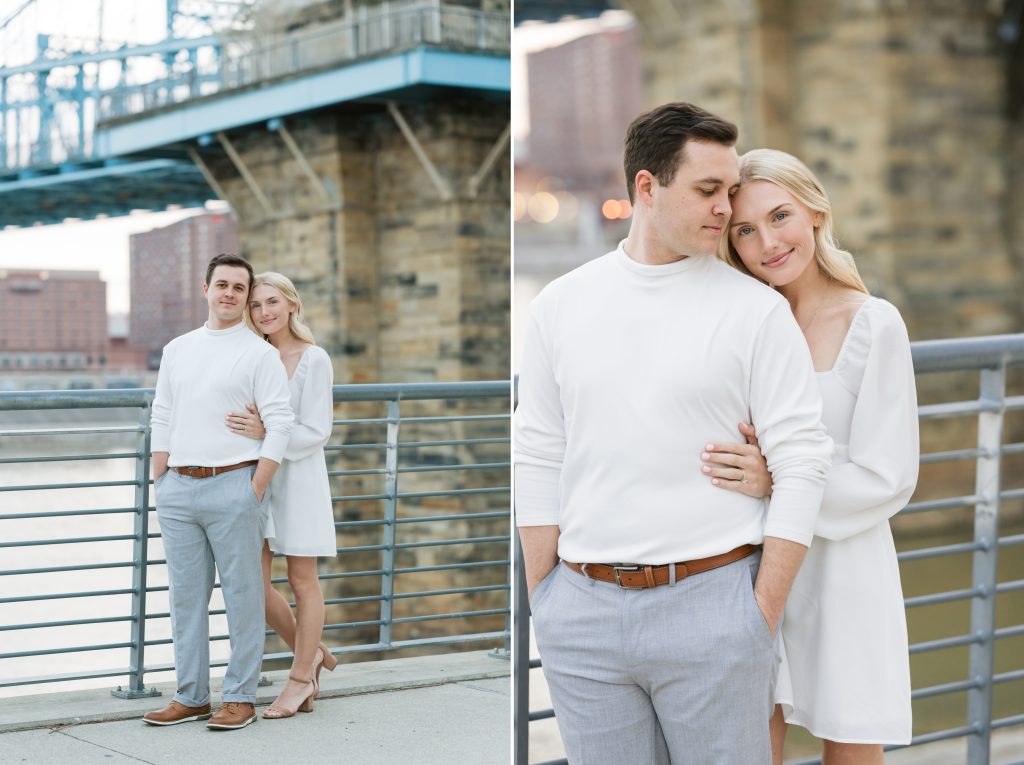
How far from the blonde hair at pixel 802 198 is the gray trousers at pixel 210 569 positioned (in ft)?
4.34

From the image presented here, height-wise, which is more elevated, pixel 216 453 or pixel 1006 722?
pixel 216 453

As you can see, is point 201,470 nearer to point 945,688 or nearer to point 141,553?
point 141,553

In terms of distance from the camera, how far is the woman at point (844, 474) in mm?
1341

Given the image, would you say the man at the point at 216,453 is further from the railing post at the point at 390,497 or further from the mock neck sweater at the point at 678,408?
the mock neck sweater at the point at 678,408

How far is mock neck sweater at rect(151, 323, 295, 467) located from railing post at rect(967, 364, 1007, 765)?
128 centimetres

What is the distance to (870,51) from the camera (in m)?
10.9

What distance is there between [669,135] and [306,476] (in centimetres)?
144

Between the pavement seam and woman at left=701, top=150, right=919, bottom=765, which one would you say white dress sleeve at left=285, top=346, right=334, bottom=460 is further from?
woman at left=701, top=150, right=919, bottom=765

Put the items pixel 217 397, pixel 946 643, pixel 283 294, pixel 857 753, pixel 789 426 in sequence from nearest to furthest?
pixel 789 426
pixel 857 753
pixel 946 643
pixel 217 397
pixel 283 294

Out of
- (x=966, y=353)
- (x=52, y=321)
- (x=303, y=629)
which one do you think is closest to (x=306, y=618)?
(x=303, y=629)

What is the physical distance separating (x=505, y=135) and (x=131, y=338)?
712 centimetres

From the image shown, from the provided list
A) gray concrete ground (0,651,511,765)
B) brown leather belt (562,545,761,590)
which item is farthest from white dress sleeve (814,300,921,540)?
gray concrete ground (0,651,511,765)

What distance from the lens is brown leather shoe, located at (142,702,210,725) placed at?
2.49 meters

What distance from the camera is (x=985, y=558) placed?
6.83 ft
